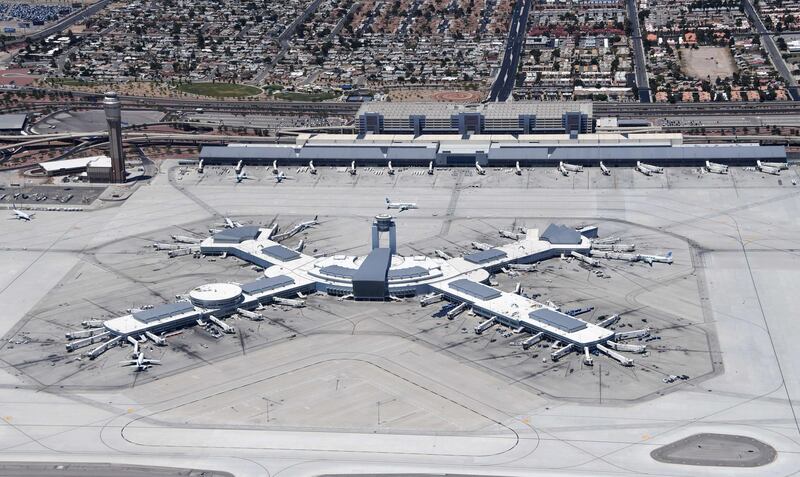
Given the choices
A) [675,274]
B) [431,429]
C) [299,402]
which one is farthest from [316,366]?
[675,274]

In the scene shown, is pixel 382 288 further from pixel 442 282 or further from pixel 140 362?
pixel 140 362

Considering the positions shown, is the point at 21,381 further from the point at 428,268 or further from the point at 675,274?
the point at 675,274

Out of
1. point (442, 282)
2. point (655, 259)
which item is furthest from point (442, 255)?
point (655, 259)

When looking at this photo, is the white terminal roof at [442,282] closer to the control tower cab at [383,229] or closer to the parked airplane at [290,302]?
the parked airplane at [290,302]

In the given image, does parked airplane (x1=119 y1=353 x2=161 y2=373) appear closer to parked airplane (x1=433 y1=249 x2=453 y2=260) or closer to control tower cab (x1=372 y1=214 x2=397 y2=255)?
control tower cab (x1=372 y1=214 x2=397 y2=255)

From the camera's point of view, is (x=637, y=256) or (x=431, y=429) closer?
(x=431, y=429)

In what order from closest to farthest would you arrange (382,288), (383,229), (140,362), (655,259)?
(140,362), (382,288), (383,229), (655,259)
